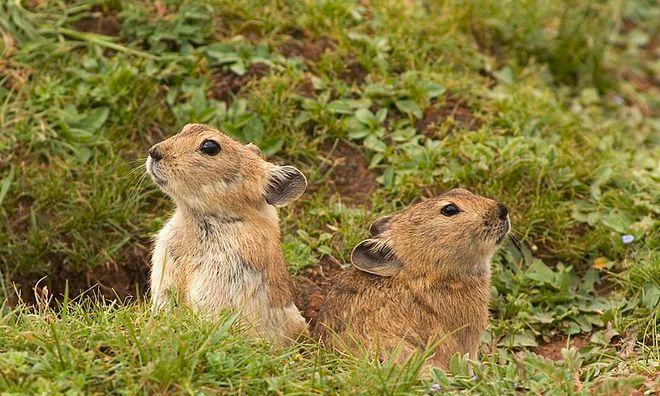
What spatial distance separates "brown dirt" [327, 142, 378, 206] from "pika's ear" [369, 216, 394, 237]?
1.33m

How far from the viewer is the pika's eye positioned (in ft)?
23.9

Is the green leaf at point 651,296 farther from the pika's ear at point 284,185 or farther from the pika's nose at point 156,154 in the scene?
the pika's nose at point 156,154

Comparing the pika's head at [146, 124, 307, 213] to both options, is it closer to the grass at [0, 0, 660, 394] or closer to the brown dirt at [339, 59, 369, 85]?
the grass at [0, 0, 660, 394]

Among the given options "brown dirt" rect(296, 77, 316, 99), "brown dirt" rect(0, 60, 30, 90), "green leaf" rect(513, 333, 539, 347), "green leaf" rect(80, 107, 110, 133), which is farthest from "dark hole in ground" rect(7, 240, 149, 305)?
"green leaf" rect(513, 333, 539, 347)

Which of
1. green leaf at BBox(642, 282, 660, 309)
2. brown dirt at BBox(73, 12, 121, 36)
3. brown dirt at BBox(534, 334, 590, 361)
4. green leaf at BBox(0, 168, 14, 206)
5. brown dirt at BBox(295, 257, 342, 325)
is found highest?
brown dirt at BBox(73, 12, 121, 36)

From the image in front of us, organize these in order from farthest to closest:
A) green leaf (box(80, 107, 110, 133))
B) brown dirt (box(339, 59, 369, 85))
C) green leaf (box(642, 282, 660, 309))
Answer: brown dirt (box(339, 59, 369, 85)) < green leaf (box(80, 107, 110, 133)) < green leaf (box(642, 282, 660, 309))

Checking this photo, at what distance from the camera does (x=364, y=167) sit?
9.33 metres

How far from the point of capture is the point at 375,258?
7.43 m

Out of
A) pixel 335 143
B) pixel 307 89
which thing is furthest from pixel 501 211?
pixel 307 89

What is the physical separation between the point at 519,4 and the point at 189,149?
5.35 m

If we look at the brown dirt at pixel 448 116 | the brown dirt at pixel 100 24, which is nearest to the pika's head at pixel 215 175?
the brown dirt at pixel 448 116

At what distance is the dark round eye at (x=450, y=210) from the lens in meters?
7.41

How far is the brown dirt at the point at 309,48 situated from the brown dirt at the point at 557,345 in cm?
335

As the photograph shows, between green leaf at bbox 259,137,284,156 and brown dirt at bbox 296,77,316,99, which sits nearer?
green leaf at bbox 259,137,284,156
